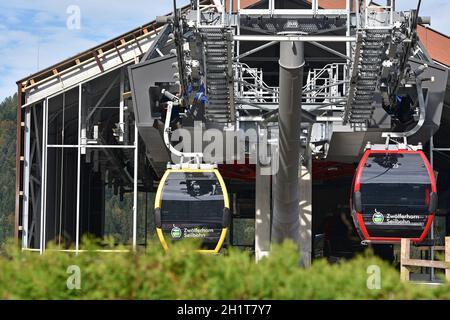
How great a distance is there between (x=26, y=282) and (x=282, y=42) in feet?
18.0

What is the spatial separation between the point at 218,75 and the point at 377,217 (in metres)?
3.56

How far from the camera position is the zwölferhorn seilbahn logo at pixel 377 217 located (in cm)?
1505

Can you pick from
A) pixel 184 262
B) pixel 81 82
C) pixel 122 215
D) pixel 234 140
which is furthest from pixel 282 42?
pixel 122 215

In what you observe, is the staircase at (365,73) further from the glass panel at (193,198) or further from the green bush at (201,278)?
the green bush at (201,278)

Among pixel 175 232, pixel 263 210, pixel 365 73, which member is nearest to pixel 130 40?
pixel 263 210

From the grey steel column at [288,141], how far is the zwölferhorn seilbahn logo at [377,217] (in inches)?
50.7

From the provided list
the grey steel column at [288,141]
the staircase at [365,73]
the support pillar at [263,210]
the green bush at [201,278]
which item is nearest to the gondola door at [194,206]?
the grey steel column at [288,141]

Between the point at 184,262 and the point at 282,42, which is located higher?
the point at 282,42

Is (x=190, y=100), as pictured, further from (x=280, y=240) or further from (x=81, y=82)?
(x=81, y=82)

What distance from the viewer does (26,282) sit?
15.5 ft

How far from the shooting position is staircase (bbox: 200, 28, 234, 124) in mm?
13391

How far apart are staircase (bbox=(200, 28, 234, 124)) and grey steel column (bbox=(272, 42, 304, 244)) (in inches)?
87.1

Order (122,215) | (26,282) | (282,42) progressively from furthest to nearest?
(122,215) < (282,42) < (26,282)
